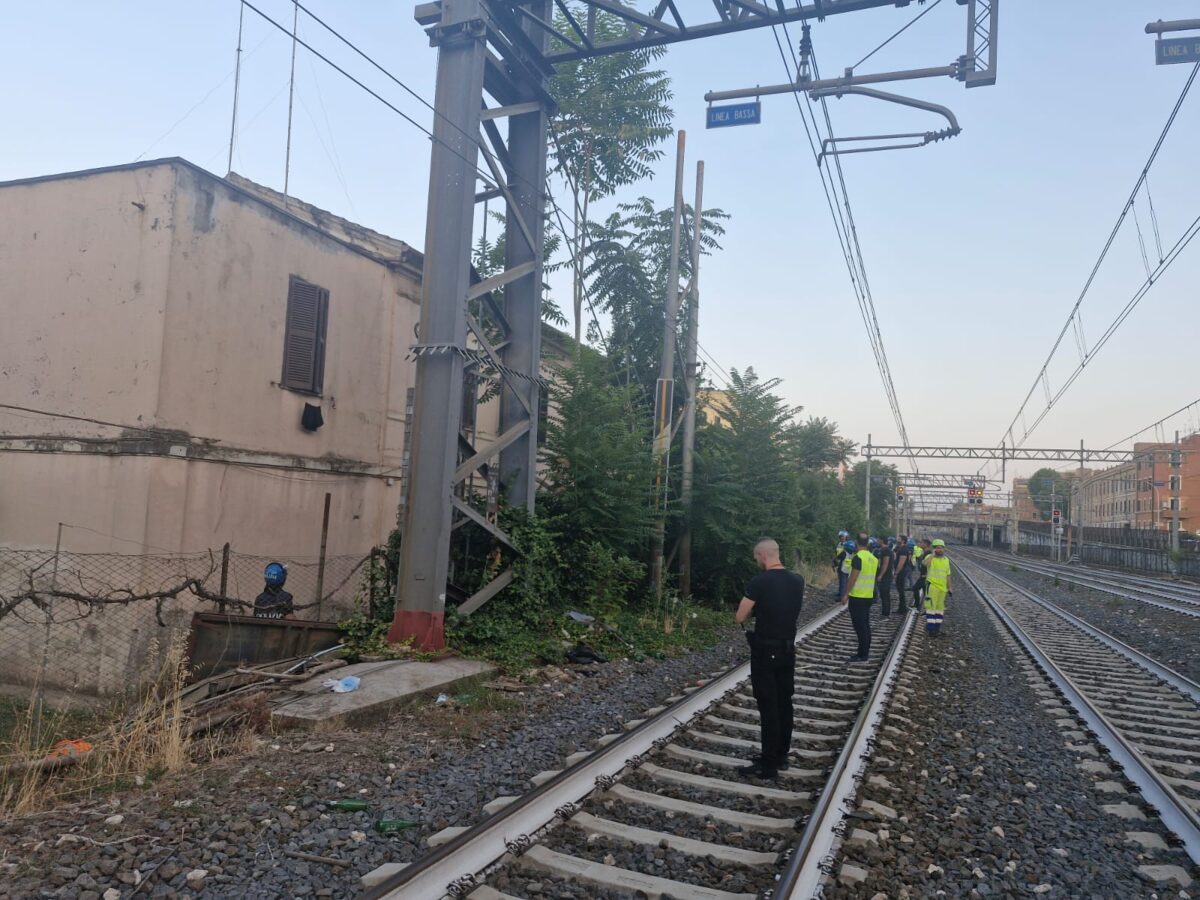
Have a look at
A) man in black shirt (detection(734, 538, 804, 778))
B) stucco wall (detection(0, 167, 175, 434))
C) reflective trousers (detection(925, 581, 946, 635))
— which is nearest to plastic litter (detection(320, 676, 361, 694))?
man in black shirt (detection(734, 538, 804, 778))

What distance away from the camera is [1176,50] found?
9.44 m

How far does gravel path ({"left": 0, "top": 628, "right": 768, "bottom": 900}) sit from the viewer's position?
4.09 m

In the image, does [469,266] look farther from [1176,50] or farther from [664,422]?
[1176,50]

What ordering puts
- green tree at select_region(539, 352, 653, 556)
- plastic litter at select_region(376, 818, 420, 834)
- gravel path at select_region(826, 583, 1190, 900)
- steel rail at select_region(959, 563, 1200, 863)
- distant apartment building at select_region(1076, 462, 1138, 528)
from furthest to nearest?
distant apartment building at select_region(1076, 462, 1138, 528)
green tree at select_region(539, 352, 653, 556)
steel rail at select_region(959, 563, 1200, 863)
plastic litter at select_region(376, 818, 420, 834)
gravel path at select_region(826, 583, 1190, 900)

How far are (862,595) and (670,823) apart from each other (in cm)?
741

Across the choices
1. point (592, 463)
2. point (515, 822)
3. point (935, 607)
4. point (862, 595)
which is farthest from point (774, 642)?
point (935, 607)

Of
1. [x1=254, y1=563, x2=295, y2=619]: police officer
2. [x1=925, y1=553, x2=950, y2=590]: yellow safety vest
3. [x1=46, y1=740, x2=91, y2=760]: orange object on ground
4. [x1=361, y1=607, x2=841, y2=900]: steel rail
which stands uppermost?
[x1=925, y1=553, x2=950, y2=590]: yellow safety vest

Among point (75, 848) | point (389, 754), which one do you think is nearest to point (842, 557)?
point (389, 754)

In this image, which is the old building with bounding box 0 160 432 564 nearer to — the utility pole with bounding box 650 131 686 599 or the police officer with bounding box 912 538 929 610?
the utility pole with bounding box 650 131 686 599

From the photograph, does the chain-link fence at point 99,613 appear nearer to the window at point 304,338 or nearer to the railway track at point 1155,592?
the window at point 304,338

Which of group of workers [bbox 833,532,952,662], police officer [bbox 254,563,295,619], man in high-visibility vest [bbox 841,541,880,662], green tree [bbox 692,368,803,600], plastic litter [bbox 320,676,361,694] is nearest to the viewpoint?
plastic litter [bbox 320,676,361,694]

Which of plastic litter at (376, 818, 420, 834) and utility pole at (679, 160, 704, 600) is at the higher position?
utility pole at (679, 160, 704, 600)

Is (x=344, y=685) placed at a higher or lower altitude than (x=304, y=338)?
lower

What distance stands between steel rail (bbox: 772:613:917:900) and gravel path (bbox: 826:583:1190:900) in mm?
108
